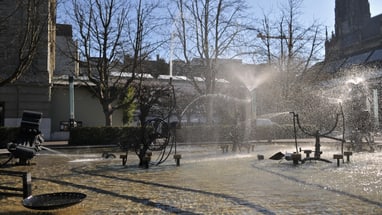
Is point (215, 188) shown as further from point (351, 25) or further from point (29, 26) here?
point (351, 25)

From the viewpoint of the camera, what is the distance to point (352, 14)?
→ 9250 centimetres

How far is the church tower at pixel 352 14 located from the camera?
91375mm

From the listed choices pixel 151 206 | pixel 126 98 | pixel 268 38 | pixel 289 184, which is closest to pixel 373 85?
pixel 268 38

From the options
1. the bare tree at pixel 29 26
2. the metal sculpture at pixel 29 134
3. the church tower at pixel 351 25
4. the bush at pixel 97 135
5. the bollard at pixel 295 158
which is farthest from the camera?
the church tower at pixel 351 25

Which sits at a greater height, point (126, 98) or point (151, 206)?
point (126, 98)

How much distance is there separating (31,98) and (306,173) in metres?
23.2

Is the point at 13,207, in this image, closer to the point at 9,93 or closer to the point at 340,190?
the point at 340,190

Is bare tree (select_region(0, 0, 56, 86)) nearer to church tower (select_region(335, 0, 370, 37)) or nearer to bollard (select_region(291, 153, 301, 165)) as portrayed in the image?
bollard (select_region(291, 153, 301, 165))

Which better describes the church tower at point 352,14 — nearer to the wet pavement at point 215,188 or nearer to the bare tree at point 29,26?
the bare tree at point 29,26

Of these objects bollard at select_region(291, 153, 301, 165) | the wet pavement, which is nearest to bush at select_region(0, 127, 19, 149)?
the wet pavement

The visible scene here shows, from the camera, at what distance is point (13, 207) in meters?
6.63

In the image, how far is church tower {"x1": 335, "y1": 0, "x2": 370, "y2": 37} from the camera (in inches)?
3597

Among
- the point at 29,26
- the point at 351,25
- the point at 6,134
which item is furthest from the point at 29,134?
the point at 351,25

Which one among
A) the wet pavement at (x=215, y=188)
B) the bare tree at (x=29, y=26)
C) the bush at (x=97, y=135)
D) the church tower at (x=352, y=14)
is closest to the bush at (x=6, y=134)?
the bush at (x=97, y=135)
